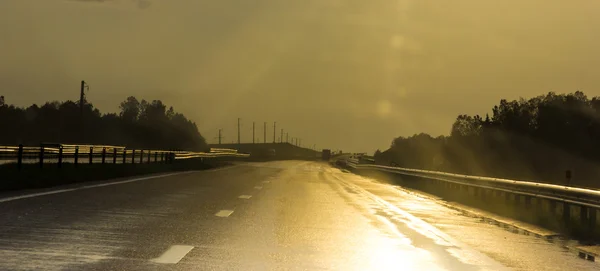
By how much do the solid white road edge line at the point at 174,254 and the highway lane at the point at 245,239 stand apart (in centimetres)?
1

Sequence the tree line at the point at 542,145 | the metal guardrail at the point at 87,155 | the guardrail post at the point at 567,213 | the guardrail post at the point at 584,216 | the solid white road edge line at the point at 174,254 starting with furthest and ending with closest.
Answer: the tree line at the point at 542,145, the metal guardrail at the point at 87,155, the guardrail post at the point at 567,213, the guardrail post at the point at 584,216, the solid white road edge line at the point at 174,254

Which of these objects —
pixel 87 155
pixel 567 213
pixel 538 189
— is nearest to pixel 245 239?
pixel 567 213

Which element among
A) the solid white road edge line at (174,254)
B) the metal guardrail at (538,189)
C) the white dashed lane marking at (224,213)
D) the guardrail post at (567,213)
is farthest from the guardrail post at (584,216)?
the solid white road edge line at (174,254)

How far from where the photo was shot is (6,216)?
13094 millimetres

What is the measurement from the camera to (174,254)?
942 cm

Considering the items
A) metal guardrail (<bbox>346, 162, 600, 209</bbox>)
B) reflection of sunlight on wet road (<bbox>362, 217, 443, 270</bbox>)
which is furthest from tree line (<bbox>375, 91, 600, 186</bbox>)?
reflection of sunlight on wet road (<bbox>362, 217, 443, 270</bbox>)

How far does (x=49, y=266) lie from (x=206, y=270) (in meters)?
1.82

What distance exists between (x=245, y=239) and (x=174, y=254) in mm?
2162

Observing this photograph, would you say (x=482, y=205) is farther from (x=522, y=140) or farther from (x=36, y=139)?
(x=36, y=139)

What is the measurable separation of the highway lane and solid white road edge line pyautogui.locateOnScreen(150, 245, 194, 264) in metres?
0.01

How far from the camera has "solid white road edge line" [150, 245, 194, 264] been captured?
884 centimetres

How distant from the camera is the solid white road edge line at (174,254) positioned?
29.0ft

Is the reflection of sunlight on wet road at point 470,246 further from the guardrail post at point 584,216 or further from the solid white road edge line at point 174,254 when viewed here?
the solid white road edge line at point 174,254

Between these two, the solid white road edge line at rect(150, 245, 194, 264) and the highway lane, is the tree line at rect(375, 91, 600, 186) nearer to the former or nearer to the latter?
the highway lane
